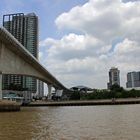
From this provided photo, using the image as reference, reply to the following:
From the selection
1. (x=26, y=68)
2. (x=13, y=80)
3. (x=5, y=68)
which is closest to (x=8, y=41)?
(x=5, y=68)

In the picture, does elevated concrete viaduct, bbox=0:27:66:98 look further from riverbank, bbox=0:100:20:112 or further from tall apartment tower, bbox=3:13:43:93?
tall apartment tower, bbox=3:13:43:93

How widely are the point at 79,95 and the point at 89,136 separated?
542 feet

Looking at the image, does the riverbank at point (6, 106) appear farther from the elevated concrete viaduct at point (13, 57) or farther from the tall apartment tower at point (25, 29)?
the tall apartment tower at point (25, 29)

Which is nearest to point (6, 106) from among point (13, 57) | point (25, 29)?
point (13, 57)

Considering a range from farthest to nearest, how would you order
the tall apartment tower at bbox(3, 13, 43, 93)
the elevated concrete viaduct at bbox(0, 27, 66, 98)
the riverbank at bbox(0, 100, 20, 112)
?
the tall apartment tower at bbox(3, 13, 43, 93) → the riverbank at bbox(0, 100, 20, 112) → the elevated concrete viaduct at bbox(0, 27, 66, 98)

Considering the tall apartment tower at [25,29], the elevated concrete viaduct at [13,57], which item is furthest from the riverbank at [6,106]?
the tall apartment tower at [25,29]

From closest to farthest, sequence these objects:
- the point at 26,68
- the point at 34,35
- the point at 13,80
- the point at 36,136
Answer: the point at 36,136 < the point at 26,68 < the point at 34,35 < the point at 13,80

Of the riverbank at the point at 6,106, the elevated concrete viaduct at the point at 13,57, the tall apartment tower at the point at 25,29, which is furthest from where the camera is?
the tall apartment tower at the point at 25,29

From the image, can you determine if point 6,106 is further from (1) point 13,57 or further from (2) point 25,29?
(2) point 25,29

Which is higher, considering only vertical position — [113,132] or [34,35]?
[34,35]

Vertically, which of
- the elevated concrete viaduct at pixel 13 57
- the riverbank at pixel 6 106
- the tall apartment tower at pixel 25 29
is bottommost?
the riverbank at pixel 6 106

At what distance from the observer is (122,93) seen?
152250 millimetres

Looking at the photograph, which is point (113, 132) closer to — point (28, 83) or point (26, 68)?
point (26, 68)

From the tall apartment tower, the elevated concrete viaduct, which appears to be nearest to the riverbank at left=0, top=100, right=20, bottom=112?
the elevated concrete viaduct
